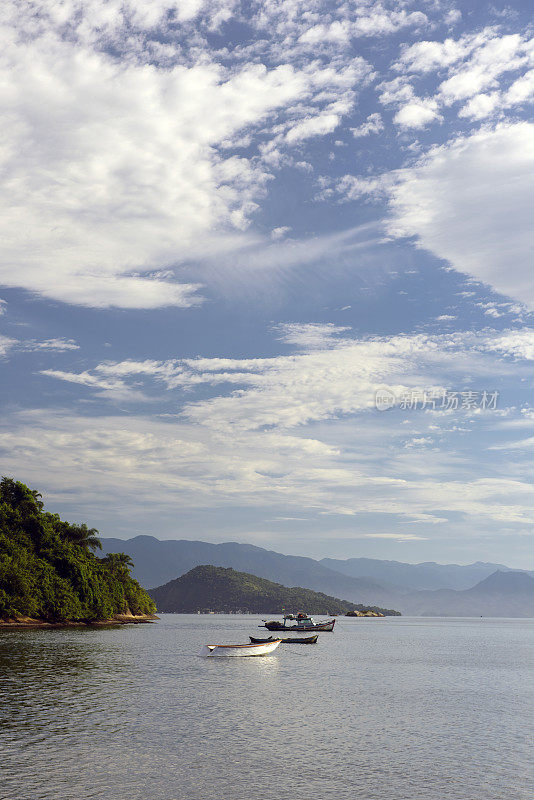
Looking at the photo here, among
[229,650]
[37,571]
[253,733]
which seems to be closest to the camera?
[253,733]

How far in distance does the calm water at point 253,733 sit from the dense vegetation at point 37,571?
54473mm

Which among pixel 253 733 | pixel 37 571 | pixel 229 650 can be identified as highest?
pixel 37 571

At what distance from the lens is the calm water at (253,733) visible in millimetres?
28906

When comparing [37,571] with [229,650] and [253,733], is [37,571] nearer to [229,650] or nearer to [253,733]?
[229,650]

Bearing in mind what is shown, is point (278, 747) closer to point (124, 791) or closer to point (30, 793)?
point (124, 791)

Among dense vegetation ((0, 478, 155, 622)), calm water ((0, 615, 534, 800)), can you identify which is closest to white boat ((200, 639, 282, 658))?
calm water ((0, 615, 534, 800))

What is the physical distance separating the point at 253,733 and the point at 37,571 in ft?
369

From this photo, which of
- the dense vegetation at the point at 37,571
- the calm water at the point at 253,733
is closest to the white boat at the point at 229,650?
the calm water at the point at 253,733

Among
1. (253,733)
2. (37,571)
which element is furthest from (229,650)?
(37,571)

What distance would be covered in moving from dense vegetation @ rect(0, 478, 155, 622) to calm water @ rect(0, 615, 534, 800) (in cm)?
5447

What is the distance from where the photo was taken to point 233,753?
114 ft

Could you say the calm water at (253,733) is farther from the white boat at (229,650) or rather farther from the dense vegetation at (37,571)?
the dense vegetation at (37,571)

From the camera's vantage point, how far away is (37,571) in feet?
463

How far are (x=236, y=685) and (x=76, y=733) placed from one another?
3059 centimetres
